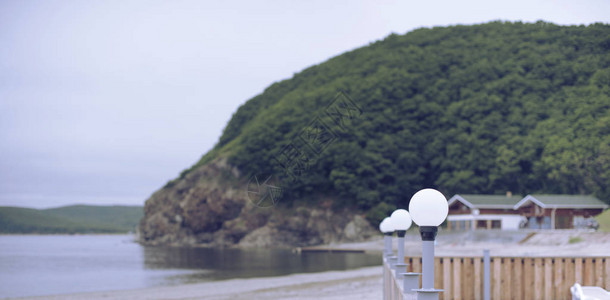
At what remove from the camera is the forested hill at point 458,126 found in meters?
83.2

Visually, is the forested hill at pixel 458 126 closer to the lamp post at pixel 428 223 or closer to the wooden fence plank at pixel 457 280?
the wooden fence plank at pixel 457 280

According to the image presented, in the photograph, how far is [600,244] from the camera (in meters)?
40.0

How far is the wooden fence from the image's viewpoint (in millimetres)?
10188

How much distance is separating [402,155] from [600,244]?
5611 cm

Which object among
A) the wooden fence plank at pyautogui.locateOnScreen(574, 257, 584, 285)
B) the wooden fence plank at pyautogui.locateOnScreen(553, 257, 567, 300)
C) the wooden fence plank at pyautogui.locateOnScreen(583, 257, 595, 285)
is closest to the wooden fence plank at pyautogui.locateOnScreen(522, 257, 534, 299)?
the wooden fence plank at pyautogui.locateOnScreen(553, 257, 567, 300)

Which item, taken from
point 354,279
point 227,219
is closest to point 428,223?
point 354,279

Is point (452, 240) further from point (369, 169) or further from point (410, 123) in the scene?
point (410, 123)

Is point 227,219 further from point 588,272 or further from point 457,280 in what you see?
point 588,272

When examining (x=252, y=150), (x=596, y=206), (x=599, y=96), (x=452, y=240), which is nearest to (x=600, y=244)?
(x=452, y=240)

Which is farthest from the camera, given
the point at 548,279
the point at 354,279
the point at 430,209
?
the point at 354,279

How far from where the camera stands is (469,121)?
97.6 metres

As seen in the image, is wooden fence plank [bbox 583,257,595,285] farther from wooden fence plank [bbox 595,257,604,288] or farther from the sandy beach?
the sandy beach

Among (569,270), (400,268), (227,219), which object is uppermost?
(400,268)

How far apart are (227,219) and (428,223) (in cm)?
9730
